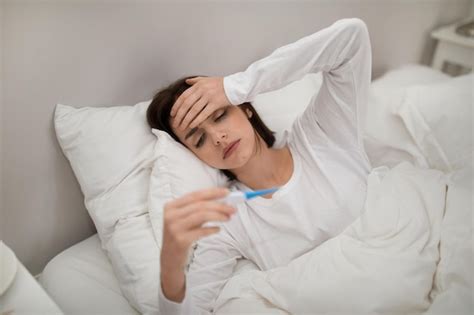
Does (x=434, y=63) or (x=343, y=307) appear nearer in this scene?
(x=343, y=307)

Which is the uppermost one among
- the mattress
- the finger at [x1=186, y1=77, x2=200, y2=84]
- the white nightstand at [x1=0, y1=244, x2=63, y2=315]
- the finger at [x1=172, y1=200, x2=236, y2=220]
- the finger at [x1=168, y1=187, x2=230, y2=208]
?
the finger at [x1=186, y1=77, x2=200, y2=84]

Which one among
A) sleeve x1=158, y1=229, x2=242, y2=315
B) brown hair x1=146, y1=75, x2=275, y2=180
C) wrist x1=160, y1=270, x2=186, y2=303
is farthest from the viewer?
brown hair x1=146, y1=75, x2=275, y2=180

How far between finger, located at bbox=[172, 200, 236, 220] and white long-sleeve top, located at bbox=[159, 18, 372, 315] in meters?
0.35

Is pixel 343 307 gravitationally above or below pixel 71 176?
below

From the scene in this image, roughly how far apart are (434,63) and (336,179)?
3.94 feet

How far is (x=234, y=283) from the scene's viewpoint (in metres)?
0.91

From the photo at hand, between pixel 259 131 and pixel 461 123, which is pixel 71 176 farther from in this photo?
pixel 461 123

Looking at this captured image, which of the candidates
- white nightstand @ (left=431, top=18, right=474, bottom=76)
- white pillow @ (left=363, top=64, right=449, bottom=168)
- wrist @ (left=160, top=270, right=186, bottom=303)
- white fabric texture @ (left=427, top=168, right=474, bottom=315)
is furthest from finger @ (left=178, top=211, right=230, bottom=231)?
white nightstand @ (left=431, top=18, right=474, bottom=76)

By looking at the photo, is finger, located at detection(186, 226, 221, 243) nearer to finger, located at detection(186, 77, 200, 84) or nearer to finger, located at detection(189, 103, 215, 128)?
finger, located at detection(189, 103, 215, 128)

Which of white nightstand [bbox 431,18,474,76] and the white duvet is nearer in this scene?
the white duvet

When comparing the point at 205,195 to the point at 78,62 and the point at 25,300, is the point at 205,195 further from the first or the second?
the point at 78,62

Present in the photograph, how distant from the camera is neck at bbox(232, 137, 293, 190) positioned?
3.36 feet

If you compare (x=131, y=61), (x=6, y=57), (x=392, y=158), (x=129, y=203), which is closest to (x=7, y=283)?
(x=129, y=203)

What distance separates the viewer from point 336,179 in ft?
3.34
